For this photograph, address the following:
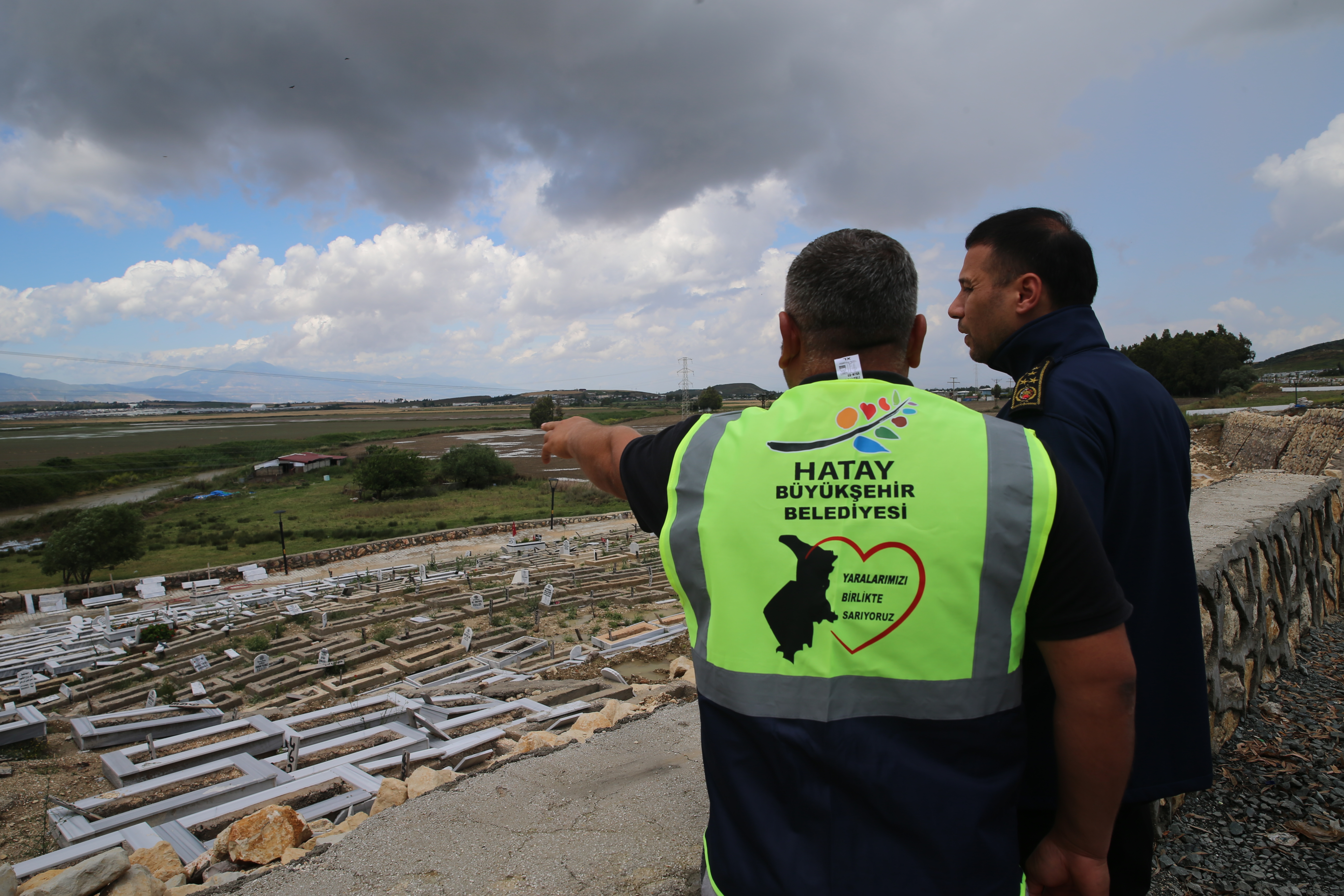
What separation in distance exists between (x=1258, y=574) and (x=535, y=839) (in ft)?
15.1

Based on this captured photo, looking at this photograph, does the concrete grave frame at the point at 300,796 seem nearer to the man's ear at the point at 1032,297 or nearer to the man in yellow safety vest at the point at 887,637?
the man in yellow safety vest at the point at 887,637

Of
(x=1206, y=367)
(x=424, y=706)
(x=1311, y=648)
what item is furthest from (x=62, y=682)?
(x=1206, y=367)

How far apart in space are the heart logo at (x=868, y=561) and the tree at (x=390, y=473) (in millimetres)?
53632

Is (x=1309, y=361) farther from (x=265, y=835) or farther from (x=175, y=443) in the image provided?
(x=175, y=443)

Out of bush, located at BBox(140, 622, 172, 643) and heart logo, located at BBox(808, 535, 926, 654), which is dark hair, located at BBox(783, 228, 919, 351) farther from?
bush, located at BBox(140, 622, 172, 643)

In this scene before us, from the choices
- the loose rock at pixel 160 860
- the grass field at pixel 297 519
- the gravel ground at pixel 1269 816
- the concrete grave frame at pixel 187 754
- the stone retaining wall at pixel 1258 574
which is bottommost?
the grass field at pixel 297 519

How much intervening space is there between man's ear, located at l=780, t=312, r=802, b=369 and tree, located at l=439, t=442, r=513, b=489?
5609 centimetres

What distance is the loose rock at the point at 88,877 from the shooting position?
3154 mm

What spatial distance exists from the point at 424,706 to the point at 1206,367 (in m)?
51.8

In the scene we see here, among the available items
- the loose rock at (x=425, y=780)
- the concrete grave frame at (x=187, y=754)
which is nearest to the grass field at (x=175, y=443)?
the concrete grave frame at (x=187, y=754)

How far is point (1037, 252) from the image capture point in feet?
5.53

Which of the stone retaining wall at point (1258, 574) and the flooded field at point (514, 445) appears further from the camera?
the flooded field at point (514, 445)

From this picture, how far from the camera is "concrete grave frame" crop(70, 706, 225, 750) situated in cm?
805

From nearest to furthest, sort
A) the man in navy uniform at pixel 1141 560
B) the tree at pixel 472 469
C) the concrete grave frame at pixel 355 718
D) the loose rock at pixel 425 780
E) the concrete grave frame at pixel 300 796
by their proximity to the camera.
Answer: the man in navy uniform at pixel 1141 560 → the loose rock at pixel 425 780 → the concrete grave frame at pixel 300 796 → the concrete grave frame at pixel 355 718 → the tree at pixel 472 469
